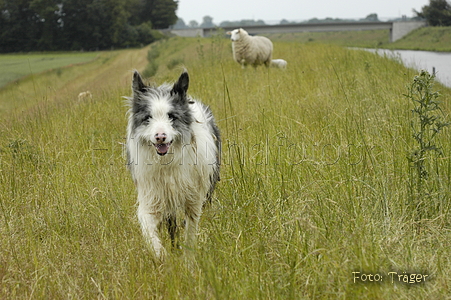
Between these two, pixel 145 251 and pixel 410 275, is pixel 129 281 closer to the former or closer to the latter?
pixel 145 251

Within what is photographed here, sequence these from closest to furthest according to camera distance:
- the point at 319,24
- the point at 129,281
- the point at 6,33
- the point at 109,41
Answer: the point at 129,281, the point at 6,33, the point at 109,41, the point at 319,24

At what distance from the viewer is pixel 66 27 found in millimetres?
53969

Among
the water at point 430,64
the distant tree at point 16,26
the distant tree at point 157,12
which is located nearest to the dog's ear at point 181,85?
the water at point 430,64

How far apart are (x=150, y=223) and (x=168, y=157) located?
0.62 m

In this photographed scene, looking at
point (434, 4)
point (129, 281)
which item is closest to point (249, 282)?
point (129, 281)

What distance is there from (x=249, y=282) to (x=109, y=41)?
199ft

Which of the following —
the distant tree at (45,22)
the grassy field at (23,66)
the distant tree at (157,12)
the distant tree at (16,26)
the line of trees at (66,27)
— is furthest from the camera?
the distant tree at (157,12)

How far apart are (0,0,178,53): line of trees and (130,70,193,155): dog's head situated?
4158cm

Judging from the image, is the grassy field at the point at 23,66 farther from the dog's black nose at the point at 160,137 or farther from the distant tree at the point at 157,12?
the distant tree at the point at 157,12

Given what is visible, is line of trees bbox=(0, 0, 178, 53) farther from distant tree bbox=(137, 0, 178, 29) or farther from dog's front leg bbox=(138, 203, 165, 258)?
dog's front leg bbox=(138, 203, 165, 258)

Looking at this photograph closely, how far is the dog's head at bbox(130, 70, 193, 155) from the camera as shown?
12.6 feet

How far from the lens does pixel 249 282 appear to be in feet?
9.80

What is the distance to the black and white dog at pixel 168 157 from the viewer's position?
13.1ft

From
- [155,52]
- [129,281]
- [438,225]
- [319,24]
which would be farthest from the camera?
[319,24]
